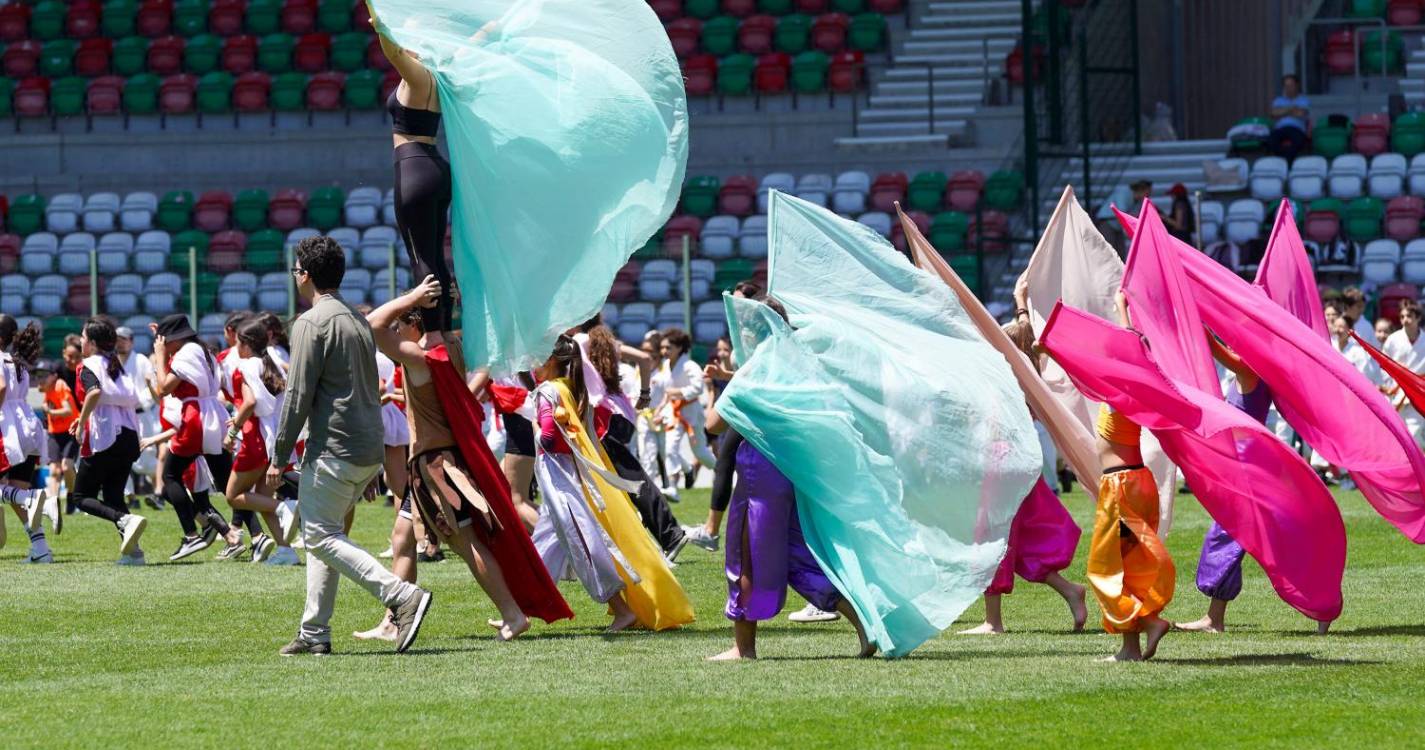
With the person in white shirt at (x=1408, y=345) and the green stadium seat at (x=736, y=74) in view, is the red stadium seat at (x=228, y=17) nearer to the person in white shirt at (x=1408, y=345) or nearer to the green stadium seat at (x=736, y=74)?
the green stadium seat at (x=736, y=74)

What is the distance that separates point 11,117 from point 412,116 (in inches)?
1015

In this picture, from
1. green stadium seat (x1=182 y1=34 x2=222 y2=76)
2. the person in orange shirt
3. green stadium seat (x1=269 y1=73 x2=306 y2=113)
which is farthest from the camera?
green stadium seat (x1=182 y1=34 x2=222 y2=76)

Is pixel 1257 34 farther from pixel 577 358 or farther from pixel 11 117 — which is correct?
pixel 577 358

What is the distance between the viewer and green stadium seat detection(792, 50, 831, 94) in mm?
30188

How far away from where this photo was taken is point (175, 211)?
98.0 ft

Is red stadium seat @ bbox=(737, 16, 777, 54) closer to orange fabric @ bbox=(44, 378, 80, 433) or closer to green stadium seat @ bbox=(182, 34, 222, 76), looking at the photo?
green stadium seat @ bbox=(182, 34, 222, 76)

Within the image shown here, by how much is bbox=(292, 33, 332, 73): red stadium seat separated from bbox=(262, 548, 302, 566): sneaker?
19.3 meters

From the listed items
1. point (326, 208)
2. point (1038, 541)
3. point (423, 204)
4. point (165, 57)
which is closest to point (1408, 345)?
point (1038, 541)

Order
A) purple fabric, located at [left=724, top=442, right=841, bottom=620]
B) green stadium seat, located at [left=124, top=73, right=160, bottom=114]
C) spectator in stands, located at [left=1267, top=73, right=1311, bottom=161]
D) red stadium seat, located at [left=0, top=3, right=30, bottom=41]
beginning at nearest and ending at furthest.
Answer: purple fabric, located at [left=724, top=442, right=841, bottom=620]
spectator in stands, located at [left=1267, top=73, right=1311, bottom=161]
green stadium seat, located at [left=124, top=73, right=160, bottom=114]
red stadium seat, located at [left=0, top=3, right=30, bottom=41]

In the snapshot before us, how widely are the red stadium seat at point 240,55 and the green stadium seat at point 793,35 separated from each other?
26.5 feet

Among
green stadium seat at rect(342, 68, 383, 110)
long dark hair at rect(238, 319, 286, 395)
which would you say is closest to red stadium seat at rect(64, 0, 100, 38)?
green stadium seat at rect(342, 68, 383, 110)

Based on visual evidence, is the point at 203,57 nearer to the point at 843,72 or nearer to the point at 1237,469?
the point at 843,72

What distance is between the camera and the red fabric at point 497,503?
9.80 meters

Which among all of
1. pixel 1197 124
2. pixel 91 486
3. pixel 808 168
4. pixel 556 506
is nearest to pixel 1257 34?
pixel 1197 124
